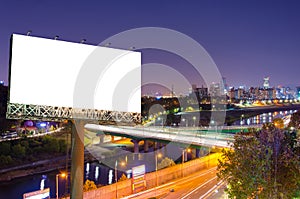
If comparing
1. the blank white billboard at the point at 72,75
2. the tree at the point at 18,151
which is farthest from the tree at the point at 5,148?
the blank white billboard at the point at 72,75

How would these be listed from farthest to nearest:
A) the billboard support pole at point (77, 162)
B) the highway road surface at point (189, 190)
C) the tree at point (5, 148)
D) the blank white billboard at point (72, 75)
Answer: the tree at point (5, 148)
the highway road surface at point (189, 190)
the billboard support pole at point (77, 162)
the blank white billboard at point (72, 75)

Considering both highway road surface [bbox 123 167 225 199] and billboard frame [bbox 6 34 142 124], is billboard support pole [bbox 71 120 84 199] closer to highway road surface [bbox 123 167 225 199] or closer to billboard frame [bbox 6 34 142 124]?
billboard frame [bbox 6 34 142 124]

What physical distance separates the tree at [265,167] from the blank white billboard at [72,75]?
4.59 metres

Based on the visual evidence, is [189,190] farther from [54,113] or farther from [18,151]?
[18,151]

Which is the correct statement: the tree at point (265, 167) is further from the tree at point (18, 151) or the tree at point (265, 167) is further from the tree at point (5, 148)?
the tree at point (5, 148)

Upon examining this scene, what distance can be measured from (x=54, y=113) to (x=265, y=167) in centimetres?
783

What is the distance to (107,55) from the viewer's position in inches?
516

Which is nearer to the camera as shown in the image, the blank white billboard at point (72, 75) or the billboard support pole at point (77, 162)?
the blank white billboard at point (72, 75)

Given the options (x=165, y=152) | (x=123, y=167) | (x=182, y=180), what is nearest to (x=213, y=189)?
(x=182, y=180)

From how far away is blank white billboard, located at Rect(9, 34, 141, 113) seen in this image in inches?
454

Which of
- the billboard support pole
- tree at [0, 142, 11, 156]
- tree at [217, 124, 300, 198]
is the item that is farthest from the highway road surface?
tree at [0, 142, 11, 156]

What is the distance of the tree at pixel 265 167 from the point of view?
11.8m

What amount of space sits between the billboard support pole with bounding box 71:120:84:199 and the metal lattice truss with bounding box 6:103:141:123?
0.58m

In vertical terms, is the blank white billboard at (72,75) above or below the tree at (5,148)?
above
